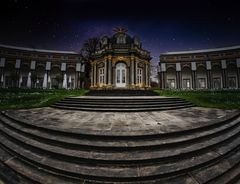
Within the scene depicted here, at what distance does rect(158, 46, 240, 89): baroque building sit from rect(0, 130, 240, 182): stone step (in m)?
31.9

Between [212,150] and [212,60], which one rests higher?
[212,60]

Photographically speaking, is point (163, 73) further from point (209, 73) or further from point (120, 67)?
point (120, 67)

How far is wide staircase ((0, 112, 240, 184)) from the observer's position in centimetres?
279

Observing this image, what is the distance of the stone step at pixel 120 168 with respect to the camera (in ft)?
8.98

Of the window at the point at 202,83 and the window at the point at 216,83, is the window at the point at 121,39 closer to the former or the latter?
the window at the point at 202,83

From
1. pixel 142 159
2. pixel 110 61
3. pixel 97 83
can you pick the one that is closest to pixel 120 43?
pixel 110 61

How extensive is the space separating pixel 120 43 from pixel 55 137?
22.7 m

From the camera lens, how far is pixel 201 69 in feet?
105

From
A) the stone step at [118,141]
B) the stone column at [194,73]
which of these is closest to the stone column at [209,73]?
the stone column at [194,73]

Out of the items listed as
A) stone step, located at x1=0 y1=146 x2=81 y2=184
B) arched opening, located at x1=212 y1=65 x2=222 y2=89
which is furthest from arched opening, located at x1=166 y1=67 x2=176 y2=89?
stone step, located at x1=0 y1=146 x2=81 y2=184

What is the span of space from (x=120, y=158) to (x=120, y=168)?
0.21m

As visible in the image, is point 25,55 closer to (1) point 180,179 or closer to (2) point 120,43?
(2) point 120,43

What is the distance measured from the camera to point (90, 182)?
2.70 m

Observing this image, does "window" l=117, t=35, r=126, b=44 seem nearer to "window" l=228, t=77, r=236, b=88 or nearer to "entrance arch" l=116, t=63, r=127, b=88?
"entrance arch" l=116, t=63, r=127, b=88
